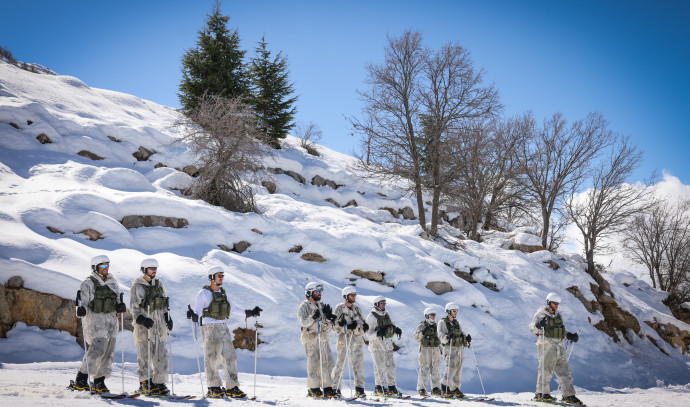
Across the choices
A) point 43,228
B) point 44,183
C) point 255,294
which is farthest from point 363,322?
point 44,183

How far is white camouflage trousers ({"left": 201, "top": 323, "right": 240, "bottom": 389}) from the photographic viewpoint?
7195mm

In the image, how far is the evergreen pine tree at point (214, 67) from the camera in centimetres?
2738

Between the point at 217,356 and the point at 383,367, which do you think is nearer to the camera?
the point at 217,356

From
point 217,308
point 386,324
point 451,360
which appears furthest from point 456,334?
point 217,308

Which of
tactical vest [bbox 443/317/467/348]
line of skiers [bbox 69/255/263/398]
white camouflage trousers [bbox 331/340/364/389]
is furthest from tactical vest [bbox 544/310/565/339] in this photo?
line of skiers [bbox 69/255/263/398]

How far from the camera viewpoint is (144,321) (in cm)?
672

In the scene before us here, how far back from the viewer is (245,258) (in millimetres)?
13883

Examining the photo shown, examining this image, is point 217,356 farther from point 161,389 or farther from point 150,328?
point 150,328

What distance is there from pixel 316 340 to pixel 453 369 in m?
3.69

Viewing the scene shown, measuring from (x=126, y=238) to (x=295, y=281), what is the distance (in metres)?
5.27

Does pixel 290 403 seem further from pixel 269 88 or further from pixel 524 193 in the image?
pixel 269 88

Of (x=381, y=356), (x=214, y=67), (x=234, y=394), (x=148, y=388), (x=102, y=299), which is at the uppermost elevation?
(x=214, y=67)

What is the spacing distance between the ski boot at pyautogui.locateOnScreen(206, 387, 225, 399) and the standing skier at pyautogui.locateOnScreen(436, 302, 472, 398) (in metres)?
5.10

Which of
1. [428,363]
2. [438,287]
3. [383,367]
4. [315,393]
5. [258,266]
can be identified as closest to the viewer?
[315,393]
